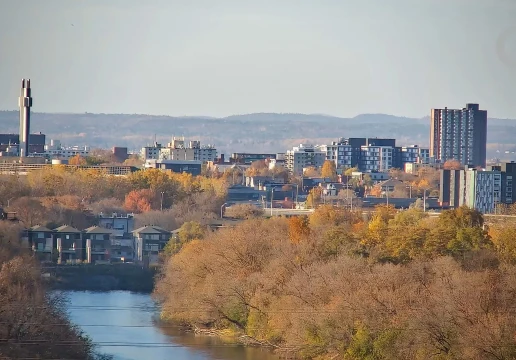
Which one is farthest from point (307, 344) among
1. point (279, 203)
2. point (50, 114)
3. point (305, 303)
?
point (50, 114)

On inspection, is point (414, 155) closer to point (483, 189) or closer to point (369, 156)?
point (369, 156)

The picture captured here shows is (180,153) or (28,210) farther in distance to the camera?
(180,153)

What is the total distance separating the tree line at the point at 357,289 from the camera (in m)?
17.5

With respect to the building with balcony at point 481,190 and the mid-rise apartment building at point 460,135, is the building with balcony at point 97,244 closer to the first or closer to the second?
the building with balcony at point 481,190

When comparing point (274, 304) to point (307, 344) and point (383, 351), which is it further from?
point (383, 351)

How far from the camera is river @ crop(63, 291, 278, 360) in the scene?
20078 mm

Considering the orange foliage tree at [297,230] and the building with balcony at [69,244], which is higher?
the orange foliage tree at [297,230]

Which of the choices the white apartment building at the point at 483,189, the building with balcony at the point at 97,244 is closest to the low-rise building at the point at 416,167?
the white apartment building at the point at 483,189

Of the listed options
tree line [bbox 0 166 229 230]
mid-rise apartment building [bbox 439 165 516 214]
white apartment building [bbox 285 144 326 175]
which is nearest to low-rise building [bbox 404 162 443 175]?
white apartment building [bbox 285 144 326 175]

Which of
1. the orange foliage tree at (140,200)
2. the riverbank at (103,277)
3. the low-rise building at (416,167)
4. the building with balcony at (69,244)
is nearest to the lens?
the riverbank at (103,277)

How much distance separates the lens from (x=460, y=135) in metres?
88.9

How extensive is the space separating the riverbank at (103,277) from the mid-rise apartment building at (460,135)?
5642 cm

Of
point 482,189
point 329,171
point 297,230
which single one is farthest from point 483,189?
point 297,230

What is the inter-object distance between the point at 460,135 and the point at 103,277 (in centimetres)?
5969
